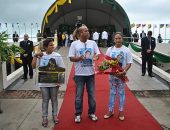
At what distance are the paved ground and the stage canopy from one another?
22.2m

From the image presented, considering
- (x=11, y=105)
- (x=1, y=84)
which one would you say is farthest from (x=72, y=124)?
(x=1, y=84)

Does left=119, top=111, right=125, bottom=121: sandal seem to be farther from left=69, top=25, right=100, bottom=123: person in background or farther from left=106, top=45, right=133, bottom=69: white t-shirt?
left=106, top=45, right=133, bottom=69: white t-shirt

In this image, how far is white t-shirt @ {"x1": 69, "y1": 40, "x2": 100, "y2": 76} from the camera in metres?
6.69

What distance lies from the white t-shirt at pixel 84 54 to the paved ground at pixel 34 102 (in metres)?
1.22

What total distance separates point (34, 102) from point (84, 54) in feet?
9.52

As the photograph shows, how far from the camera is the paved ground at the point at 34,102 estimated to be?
7.15 metres

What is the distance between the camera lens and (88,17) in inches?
1501

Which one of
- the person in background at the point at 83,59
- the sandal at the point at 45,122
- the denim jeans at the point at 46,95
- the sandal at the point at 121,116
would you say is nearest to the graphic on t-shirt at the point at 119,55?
the person in background at the point at 83,59

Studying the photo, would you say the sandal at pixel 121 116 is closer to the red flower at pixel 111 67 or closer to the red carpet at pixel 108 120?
the red carpet at pixel 108 120

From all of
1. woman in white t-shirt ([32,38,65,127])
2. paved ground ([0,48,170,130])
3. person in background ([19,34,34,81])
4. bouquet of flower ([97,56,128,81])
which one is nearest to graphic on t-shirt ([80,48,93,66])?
bouquet of flower ([97,56,128,81])

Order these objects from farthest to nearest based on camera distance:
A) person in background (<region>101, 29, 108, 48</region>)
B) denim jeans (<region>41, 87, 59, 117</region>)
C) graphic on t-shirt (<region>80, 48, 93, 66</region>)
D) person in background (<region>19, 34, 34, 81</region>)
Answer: person in background (<region>101, 29, 108, 48</region>)
person in background (<region>19, 34, 34, 81</region>)
denim jeans (<region>41, 87, 59, 117</region>)
graphic on t-shirt (<region>80, 48, 93, 66</region>)

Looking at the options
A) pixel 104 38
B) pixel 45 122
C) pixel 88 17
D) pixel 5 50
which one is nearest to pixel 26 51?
pixel 5 50

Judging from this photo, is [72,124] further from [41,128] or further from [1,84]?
[1,84]

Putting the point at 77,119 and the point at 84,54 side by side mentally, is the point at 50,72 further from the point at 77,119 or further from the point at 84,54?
the point at 77,119
